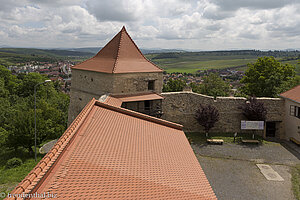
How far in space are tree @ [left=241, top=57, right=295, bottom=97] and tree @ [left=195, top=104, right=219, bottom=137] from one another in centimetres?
993

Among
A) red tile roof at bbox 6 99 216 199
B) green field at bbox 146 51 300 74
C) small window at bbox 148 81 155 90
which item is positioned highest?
green field at bbox 146 51 300 74

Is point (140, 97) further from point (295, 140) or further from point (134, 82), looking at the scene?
point (295, 140)

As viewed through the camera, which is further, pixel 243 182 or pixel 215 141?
pixel 215 141

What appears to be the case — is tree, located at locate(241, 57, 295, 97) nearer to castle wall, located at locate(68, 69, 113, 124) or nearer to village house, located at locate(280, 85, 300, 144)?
village house, located at locate(280, 85, 300, 144)

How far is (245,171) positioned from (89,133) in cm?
1026

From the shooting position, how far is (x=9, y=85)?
43094 millimetres

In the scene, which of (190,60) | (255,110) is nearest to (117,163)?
(255,110)

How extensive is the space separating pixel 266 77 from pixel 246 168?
16.9 m

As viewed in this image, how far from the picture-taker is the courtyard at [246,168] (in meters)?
10.6

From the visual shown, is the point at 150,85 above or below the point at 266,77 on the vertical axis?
below

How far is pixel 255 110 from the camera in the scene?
1712 cm

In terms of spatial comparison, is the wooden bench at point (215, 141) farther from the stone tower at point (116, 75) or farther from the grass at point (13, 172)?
the grass at point (13, 172)

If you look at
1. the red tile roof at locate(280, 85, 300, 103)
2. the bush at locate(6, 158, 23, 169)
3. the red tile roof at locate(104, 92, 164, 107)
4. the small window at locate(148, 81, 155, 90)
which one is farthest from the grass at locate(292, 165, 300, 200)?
the bush at locate(6, 158, 23, 169)

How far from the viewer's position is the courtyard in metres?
10.6
